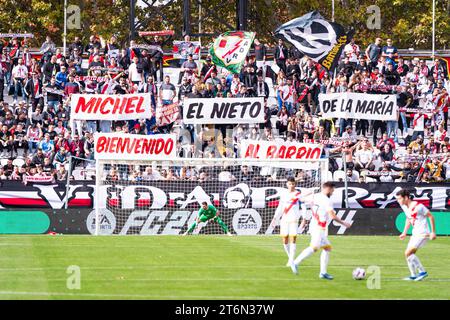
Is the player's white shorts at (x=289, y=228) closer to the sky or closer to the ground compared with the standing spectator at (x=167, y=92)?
closer to the ground

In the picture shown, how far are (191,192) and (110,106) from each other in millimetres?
5759

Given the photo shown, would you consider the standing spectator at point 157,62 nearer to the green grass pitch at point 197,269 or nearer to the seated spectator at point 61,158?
the seated spectator at point 61,158

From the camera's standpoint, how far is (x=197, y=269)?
2339cm

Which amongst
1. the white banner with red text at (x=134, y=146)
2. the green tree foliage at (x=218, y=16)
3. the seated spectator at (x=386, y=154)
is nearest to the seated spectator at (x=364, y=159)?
the seated spectator at (x=386, y=154)

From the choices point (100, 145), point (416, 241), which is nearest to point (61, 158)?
point (100, 145)

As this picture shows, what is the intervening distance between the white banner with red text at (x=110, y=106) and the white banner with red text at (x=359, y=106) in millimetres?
7599

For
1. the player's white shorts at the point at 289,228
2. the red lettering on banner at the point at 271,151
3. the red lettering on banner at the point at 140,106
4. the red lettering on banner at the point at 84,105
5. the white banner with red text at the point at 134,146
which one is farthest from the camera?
the red lettering on banner at the point at 140,106

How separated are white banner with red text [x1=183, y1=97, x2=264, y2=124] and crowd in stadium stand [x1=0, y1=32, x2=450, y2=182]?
533 millimetres

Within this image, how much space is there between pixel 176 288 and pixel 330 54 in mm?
26727

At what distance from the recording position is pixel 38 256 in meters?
26.0

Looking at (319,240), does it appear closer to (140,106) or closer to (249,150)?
(249,150)

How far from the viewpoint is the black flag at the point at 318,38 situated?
4491cm

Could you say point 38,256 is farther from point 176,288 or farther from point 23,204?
point 23,204

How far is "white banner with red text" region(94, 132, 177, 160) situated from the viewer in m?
39.4
